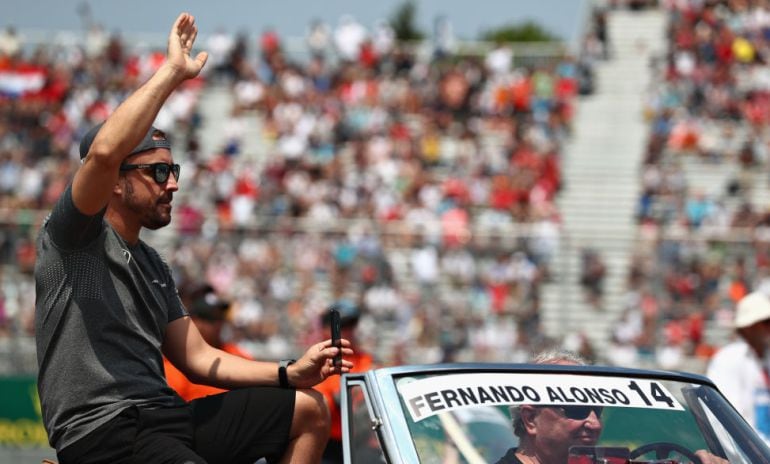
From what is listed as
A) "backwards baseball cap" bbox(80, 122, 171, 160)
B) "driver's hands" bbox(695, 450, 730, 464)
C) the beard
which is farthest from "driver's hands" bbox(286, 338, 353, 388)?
"driver's hands" bbox(695, 450, 730, 464)

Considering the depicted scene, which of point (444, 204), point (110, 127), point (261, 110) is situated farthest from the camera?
point (261, 110)

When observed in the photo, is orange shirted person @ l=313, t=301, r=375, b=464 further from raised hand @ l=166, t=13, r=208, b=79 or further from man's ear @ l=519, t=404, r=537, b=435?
raised hand @ l=166, t=13, r=208, b=79

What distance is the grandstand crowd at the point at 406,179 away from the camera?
16.7 m

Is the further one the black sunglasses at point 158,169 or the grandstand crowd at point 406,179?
the grandstand crowd at point 406,179

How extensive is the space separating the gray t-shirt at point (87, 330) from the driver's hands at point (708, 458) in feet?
6.08

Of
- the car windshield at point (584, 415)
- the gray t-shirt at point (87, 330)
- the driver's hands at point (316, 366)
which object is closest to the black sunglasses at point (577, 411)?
the car windshield at point (584, 415)

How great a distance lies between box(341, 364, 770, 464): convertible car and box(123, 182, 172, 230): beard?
33.6 inches

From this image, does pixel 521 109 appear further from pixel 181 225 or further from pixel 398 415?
pixel 398 415

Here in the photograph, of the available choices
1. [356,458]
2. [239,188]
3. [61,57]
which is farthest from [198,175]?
[356,458]

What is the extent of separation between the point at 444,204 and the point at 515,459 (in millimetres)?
15227

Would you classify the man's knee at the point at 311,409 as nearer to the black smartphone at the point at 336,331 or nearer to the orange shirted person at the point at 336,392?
the black smartphone at the point at 336,331

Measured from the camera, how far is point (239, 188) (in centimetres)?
2028

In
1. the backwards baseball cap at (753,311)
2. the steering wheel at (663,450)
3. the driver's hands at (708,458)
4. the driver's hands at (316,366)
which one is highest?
the driver's hands at (316,366)

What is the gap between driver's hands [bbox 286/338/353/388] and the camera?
449 cm
